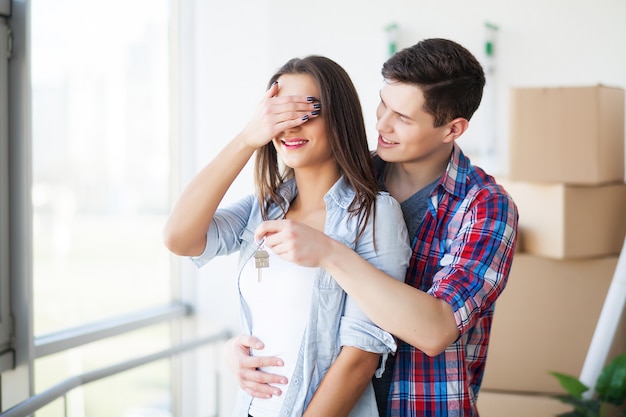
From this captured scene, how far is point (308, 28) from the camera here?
124 inches

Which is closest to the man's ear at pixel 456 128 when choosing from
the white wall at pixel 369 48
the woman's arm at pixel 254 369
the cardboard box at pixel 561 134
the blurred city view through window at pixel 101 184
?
the woman's arm at pixel 254 369

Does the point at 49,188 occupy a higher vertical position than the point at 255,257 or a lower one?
higher

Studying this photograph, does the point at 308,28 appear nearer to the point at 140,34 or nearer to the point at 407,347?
the point at 140,34

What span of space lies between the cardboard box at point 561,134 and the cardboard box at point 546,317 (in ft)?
0.93

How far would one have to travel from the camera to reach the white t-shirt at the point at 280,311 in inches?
47.3

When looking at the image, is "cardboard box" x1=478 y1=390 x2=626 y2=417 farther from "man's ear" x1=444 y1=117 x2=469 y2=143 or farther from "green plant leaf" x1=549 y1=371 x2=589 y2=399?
"man's ear" x1=444 y1=117 x2=469 y2=143

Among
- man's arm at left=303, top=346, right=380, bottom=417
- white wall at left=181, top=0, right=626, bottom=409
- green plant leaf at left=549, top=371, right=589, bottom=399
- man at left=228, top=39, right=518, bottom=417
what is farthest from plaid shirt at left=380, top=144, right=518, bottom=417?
white wall at left=181, top=0, right=626, bottom=409

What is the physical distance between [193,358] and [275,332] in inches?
84.6

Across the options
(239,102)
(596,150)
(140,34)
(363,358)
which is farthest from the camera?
(239,102)

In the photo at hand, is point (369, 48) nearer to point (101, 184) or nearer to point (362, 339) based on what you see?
point (101, 184)

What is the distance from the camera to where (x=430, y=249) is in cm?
129

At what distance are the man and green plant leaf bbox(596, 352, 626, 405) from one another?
78 centimetres

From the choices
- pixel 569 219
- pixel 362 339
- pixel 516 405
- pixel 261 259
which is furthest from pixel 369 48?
pixel 362 339

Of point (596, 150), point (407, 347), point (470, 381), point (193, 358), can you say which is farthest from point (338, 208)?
point (193, 358)
